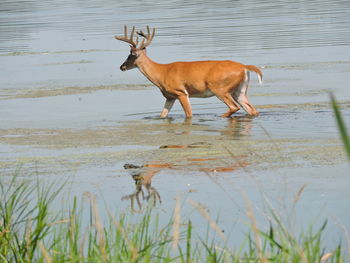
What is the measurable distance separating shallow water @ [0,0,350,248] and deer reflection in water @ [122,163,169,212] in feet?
0.16

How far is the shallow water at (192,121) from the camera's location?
802cm

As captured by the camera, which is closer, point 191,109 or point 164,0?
point 191,109

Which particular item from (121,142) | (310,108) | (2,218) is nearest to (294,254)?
(2,218)

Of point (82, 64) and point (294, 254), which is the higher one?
point (294, 254)

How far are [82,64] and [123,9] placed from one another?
1981 centimetres

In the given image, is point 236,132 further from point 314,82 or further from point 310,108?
point 314,82

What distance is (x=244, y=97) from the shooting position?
519 inches

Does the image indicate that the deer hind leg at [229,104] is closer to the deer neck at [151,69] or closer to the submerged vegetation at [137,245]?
the deer neck at [151,69]

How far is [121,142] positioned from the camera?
10.9 meters

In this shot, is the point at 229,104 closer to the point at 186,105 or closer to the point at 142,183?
the point at 186,105

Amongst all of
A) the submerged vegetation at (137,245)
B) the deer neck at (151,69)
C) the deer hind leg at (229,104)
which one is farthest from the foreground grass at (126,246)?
the deer neck at (151,69)

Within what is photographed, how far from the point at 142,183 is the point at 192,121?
14.1 ft

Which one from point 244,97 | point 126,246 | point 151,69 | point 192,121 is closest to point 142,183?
point 126,246

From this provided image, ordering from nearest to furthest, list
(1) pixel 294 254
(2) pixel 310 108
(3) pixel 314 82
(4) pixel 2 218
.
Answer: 1. (1) pixel 294 254
2. (4) pixel 2 218
3. (2) pixel 310 108
4. (3) pixel 314 82
